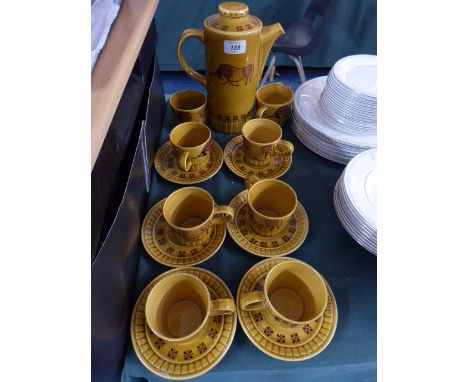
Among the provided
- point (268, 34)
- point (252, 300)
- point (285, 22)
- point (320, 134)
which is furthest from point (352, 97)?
point (285, 22)

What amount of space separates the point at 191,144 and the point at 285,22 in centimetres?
155

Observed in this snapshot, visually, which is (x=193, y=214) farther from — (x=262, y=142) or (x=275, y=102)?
(x=275, y=102)

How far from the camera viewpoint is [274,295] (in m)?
0.51

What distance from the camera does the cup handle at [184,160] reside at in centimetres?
61

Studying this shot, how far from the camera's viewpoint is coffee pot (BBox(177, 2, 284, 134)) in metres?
0.62

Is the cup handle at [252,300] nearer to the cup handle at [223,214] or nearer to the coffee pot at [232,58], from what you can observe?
the cup handle at [223,214]

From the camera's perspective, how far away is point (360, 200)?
542 millimetres

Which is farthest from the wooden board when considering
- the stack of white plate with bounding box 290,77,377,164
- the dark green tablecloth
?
the dark green tablecloth

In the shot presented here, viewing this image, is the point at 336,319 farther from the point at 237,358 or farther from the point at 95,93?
the point at 95,93

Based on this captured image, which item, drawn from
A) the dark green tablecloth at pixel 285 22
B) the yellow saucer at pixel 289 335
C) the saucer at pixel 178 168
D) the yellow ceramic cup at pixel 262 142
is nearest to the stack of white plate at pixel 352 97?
the yellow ceramic cup at pixel 262 142

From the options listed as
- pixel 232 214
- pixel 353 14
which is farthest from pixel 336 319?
pixel 353 14

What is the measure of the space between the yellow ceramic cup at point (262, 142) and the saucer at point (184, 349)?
0.31 metres

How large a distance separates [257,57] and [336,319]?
0.49m

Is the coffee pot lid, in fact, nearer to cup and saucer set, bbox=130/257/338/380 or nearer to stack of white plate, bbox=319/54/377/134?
stack of white plate, bbox=319/54/377/134
